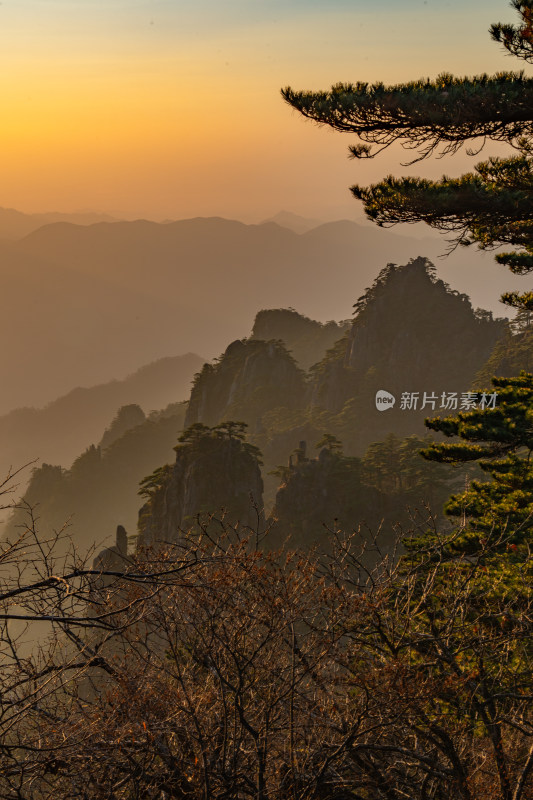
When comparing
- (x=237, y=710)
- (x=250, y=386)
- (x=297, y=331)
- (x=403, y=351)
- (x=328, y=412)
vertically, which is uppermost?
(x=297, y=331)

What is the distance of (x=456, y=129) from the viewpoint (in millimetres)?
8906

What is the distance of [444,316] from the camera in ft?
221

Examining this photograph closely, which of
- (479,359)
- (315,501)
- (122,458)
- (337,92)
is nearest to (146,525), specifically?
(315,501)

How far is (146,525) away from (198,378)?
38.3 meters

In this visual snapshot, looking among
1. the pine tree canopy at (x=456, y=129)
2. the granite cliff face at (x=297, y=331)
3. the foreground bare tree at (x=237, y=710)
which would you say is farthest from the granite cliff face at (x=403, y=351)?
the foreground bare tree at (x=237, y=710)

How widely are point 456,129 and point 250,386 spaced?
6882 cm

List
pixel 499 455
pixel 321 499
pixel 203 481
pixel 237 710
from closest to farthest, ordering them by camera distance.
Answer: pixel 237 710 < pixel 499 455 < pixel 321 499 < pixel 203 481

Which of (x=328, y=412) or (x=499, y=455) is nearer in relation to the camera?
(x=499, y=455)

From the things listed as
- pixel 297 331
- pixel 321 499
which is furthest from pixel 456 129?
pixel 297 331

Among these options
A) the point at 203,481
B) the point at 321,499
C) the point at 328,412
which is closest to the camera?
the point at 321,499

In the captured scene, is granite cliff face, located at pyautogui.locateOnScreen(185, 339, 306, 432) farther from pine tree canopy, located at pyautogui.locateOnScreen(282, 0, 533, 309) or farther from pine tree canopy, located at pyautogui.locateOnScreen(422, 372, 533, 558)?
pine tree canopy, located at pyautogui.locateOnScreen(282, 0, 533, 309)

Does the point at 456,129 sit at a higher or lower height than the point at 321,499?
higher

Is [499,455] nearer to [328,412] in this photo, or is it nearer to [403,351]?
[403,351]

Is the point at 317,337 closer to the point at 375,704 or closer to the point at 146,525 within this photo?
the point at 146,525
